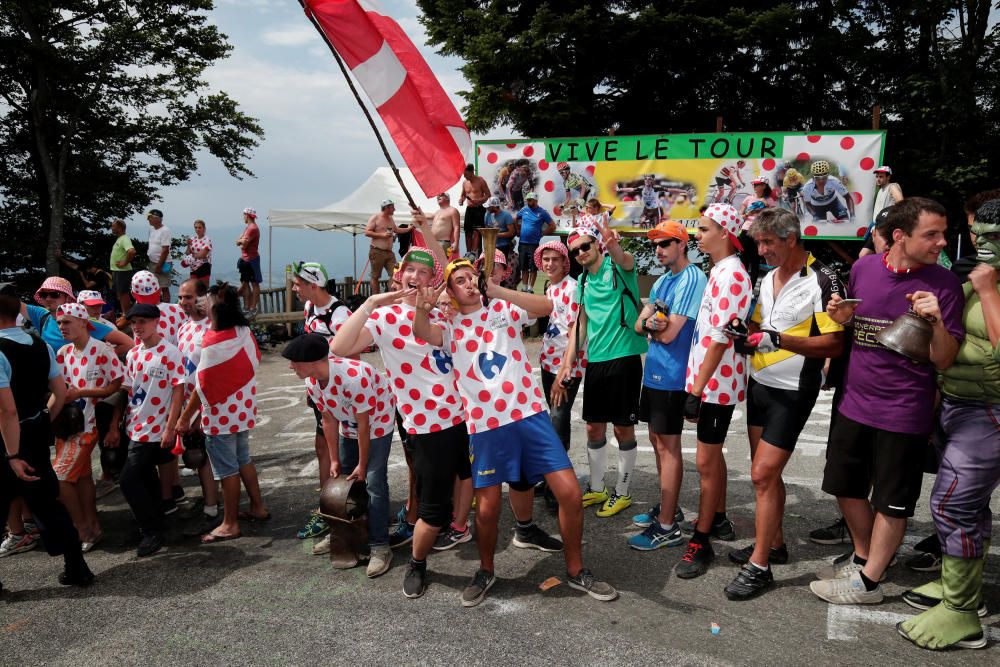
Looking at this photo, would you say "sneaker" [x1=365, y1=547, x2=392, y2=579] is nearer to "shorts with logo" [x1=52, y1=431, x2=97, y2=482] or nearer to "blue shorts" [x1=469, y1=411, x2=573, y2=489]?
"blue shorts" [x1=469, y1=411, x2=573, y2=489]

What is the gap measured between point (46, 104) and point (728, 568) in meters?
21.7

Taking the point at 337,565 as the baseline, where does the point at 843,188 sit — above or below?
above

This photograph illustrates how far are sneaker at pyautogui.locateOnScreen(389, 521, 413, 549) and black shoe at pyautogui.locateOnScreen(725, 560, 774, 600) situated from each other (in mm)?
2266

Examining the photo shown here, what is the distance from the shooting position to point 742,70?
62.5 feet

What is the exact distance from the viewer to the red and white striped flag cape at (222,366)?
16.3 feet

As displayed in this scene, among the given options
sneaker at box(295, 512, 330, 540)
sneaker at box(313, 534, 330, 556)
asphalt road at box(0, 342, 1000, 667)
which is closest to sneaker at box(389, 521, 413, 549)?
asphalt road at box(0, 342, 1000, 667)

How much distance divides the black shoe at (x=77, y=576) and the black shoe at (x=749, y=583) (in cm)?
411

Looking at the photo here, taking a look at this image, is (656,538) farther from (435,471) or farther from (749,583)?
(435,471)

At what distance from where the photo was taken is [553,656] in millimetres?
3326

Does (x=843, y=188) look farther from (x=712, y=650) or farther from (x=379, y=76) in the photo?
(x=712, y=650)

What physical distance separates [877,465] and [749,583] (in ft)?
3.24

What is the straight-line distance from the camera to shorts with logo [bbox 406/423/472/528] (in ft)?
13.0

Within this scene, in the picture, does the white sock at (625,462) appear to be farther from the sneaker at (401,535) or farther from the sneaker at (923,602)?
the sneaker at (923,602)

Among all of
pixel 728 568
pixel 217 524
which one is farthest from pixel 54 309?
pixel 728 568
